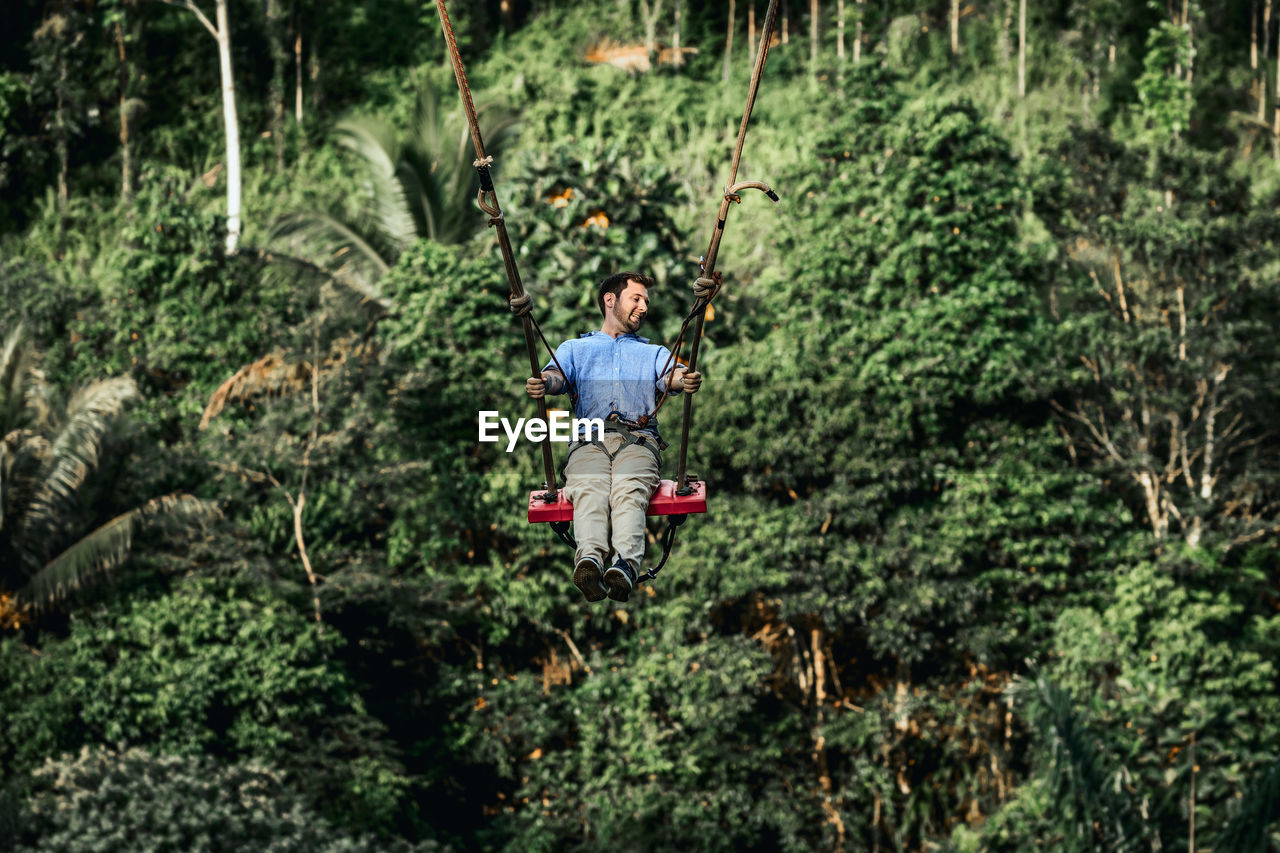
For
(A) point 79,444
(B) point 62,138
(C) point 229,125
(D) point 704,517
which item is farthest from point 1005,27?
(A) point 79,444

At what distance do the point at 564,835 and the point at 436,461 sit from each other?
4.06 meters

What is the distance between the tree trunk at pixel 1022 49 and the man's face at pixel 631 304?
18.6 meters

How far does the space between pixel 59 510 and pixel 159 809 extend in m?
3.25

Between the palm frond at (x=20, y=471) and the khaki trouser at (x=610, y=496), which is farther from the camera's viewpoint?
the palm frond at (x=20, y=471)

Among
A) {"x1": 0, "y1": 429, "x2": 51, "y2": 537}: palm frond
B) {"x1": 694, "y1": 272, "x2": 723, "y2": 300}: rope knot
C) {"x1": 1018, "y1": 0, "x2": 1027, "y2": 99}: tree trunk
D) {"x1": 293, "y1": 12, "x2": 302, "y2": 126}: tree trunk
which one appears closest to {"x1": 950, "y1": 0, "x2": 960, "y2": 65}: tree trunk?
{"x1": 1018, "y1": 0, "x2": 1027, "y2": 99}: tree trunk

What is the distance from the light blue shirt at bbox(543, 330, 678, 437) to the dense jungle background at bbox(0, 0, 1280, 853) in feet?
24.6

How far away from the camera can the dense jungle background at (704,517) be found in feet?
42.5

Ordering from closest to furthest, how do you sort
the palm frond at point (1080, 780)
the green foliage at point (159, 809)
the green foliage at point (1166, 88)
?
the palm frond at point (1080, 780) < the green foliage at point (159, 809) < the green foliage at point (1166, 88)

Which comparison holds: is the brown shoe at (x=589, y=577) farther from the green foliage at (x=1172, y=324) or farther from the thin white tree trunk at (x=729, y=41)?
the thin white tree trunk at (x=729, y=41)

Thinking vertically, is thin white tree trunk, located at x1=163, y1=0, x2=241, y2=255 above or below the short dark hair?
above

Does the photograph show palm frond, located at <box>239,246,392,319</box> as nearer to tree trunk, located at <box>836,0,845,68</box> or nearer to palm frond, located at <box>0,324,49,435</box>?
palm frond, located at <box>0,324,49,435</box>

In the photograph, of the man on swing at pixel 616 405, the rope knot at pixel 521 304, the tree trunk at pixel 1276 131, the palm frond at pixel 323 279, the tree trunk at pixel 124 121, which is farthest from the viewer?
the tree trunk at pixel 1276 131

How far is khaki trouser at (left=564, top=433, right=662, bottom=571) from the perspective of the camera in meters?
4.82

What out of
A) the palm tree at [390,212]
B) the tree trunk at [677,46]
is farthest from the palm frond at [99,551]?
the tree trunk at [677,46]
